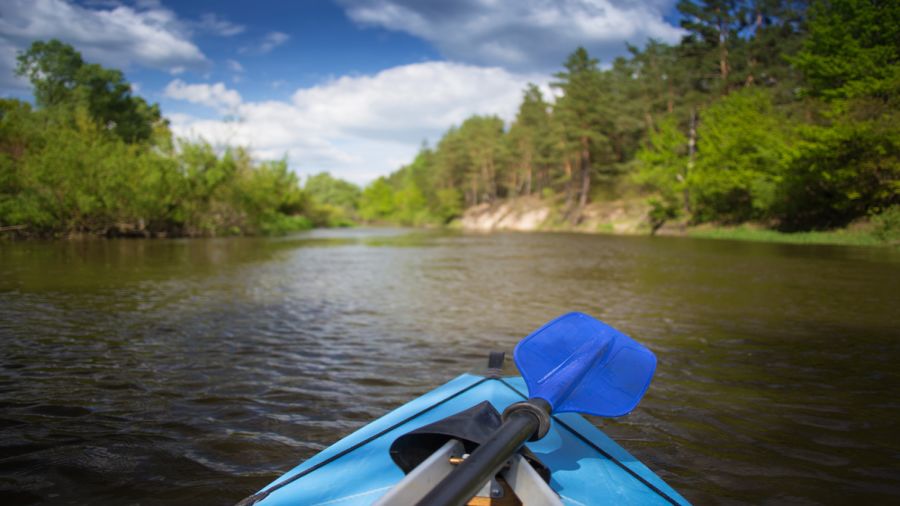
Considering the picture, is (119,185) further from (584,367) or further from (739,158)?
(739,158)

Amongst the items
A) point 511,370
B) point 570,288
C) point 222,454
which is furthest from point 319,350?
point 570,288

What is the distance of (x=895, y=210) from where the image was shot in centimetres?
2214

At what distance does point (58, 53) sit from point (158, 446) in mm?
66592

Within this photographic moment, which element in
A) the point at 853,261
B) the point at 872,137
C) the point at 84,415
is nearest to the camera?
the point at 84,415

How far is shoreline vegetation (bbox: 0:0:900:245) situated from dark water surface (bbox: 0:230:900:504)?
54.4 ft

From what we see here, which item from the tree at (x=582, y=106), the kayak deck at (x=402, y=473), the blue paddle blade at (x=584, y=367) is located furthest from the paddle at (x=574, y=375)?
the tree at (x=582, y=106)

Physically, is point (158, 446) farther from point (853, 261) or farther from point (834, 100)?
point (834, 100)

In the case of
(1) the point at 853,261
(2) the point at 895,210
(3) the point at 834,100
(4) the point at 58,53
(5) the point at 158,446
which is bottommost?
(5) the point at 158,446

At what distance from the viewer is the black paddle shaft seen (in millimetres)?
1419

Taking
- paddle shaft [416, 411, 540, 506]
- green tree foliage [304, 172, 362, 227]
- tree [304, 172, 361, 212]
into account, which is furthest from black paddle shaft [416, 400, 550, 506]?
tree [304, 172, 361, 212]

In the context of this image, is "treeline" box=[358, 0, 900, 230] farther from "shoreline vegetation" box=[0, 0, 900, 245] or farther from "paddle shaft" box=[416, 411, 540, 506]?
"paddle shaft" box=[416, 411, 540, 506]

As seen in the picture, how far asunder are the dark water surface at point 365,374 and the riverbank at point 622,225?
15.5 metres

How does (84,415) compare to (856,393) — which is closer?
(84,415)

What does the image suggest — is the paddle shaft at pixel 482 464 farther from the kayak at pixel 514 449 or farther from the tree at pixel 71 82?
the tree at pixel 71 82
